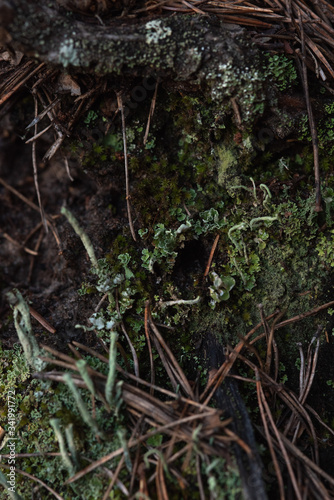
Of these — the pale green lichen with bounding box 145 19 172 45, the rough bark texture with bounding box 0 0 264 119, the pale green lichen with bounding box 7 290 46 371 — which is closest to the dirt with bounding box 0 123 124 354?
the pale green lichen with bounding box 7 290 46 371

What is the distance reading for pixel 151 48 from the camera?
246cm

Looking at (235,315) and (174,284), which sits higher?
(174,284)

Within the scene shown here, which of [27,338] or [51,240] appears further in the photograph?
[51,240]

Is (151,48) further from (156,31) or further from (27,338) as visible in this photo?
(27,338)

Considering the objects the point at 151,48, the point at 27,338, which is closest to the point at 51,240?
the point at 27,338

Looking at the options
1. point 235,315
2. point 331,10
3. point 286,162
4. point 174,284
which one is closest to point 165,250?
point 174,284

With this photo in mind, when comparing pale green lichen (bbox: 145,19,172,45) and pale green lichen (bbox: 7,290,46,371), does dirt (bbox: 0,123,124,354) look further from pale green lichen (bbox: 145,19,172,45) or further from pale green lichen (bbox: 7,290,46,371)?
pale green lichen (bbox: 145,19,172,45)

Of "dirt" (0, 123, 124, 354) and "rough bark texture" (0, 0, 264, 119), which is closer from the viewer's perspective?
"rough bark texture" (0, 0, 264, 119)

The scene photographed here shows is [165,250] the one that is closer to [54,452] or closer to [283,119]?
[283,119]

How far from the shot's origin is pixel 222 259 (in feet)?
9.07

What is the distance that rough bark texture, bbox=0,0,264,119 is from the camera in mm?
2336

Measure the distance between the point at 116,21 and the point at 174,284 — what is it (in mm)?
1815

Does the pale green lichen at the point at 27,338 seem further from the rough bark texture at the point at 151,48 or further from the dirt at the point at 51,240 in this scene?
the rough bark texture at the point at 151,48

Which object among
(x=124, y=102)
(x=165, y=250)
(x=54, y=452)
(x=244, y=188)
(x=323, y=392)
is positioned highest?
(x=124, y=102)
